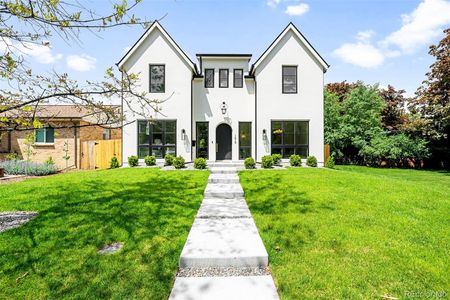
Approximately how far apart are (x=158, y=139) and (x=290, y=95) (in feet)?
28.8

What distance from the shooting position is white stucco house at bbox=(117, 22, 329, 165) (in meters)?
15.6

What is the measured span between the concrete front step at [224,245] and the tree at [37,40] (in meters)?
2.74

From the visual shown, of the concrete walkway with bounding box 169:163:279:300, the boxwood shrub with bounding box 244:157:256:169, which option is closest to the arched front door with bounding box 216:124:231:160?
the boxwood shrub with bounding box 244:157:256:169

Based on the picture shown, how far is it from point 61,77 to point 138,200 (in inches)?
174

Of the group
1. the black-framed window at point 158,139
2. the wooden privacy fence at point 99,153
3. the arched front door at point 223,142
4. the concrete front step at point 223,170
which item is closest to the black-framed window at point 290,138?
the arched front door at point 223,142

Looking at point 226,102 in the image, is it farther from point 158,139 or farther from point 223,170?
point 223,170

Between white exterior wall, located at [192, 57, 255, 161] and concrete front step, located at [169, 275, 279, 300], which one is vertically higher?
white exterior wall, located at [192, 57, 255, 161]

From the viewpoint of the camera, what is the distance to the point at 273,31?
1695 centimetres

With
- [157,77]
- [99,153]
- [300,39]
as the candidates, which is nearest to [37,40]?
[157,77]

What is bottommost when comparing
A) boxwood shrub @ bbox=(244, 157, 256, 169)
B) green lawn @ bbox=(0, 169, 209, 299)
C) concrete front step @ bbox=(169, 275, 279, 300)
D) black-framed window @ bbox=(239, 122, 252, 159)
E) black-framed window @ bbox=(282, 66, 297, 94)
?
concrete front step @ bbox=(169, 275, 279, 300)

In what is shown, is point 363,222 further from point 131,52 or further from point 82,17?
point 131,52

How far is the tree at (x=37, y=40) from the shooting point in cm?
305

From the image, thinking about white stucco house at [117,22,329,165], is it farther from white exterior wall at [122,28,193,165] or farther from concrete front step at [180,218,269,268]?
concrete front step at [180,218,269,268]

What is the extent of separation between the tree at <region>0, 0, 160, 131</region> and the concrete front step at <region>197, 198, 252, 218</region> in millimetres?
3700
